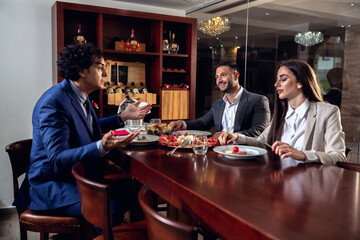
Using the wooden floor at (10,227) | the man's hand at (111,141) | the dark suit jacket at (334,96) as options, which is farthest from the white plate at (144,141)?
the dark suit jacket at (334,96)

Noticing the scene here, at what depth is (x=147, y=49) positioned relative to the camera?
4.34 meters

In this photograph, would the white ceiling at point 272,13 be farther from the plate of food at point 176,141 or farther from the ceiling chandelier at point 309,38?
the plate of food at point 176,141

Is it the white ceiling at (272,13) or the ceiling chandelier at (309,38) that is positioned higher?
the white ceiling at (272,13)

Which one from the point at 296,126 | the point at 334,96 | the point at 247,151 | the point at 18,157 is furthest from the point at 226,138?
the point at 334,96

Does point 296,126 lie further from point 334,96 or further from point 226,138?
point 334,96

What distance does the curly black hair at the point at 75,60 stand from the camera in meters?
2.06

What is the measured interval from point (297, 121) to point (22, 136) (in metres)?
3.00

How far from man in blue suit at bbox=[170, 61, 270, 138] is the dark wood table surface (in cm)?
131

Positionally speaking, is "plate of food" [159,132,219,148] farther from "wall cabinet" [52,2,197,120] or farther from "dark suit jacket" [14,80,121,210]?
"wall cabinet" [52,2,197,120]

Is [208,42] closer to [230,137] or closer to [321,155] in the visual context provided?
[230,137]

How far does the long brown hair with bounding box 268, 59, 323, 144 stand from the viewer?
7.00ft

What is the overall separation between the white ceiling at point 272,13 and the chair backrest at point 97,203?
9.18 ft

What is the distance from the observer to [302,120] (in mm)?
2131

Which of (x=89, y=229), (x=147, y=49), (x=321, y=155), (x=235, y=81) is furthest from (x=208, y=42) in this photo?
(x=89, y=229)
